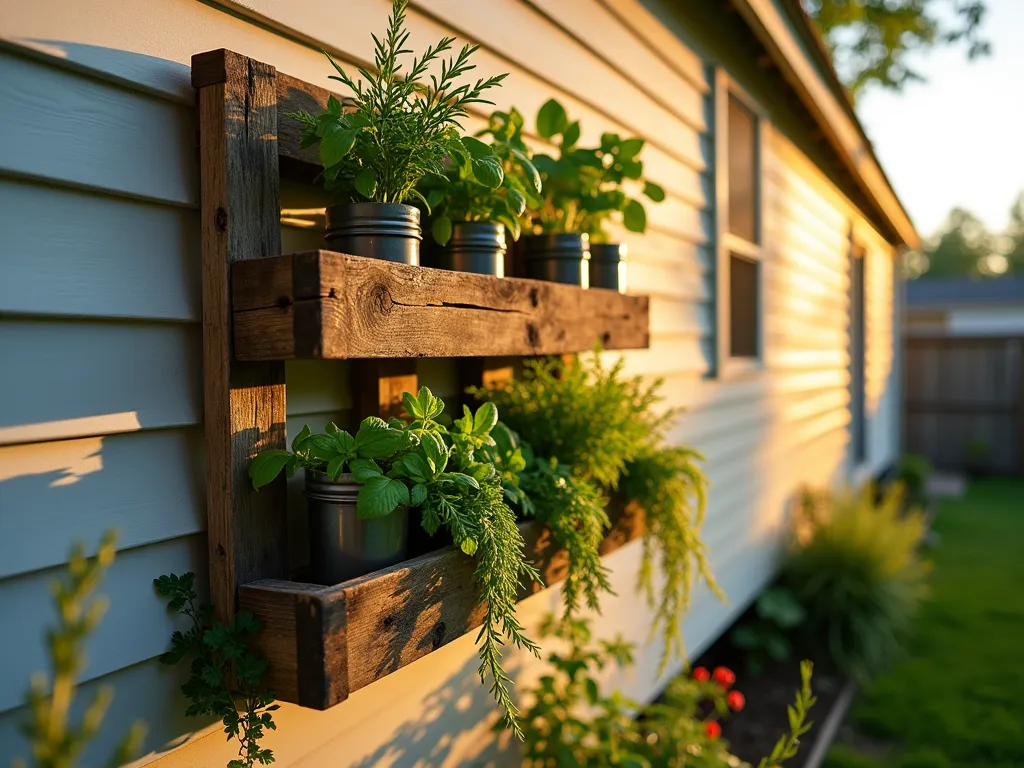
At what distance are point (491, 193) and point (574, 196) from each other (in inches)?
15.9

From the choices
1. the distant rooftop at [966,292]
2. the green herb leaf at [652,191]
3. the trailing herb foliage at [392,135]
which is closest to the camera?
the trailing herb foliage at [392,135]

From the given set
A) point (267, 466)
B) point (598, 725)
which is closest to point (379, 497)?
point (267, 466)

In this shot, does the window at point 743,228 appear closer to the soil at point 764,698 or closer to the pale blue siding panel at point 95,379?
the soil at point 764,698

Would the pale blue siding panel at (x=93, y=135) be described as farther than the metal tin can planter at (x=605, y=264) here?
No

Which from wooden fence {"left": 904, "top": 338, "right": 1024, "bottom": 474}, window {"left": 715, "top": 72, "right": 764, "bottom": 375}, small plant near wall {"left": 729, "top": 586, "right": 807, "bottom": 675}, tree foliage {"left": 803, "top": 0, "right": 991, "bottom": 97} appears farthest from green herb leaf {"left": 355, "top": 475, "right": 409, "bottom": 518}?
wooden fence {"left": 904, "top": 338, "right": 1024, "bottom": 474}

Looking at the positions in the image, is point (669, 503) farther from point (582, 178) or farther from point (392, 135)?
point (392, 135)

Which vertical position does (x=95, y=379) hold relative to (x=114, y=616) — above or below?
above

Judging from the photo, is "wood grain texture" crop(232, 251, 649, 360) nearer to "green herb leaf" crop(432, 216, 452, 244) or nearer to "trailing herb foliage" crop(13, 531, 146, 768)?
"green herb leaf" crop(432, 216, 452, 244)

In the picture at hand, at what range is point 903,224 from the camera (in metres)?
8.11

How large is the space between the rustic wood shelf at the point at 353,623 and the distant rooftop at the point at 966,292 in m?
20.1

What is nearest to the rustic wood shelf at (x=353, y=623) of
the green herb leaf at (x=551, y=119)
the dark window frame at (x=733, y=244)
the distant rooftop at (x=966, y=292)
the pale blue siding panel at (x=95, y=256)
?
the pale blue siding panel at (x=95, y=256)

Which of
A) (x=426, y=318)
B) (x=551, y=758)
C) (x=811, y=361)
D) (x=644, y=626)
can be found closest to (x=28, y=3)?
(x=426, y=318)

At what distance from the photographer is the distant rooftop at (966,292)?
755 inches

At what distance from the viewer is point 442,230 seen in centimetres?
155
